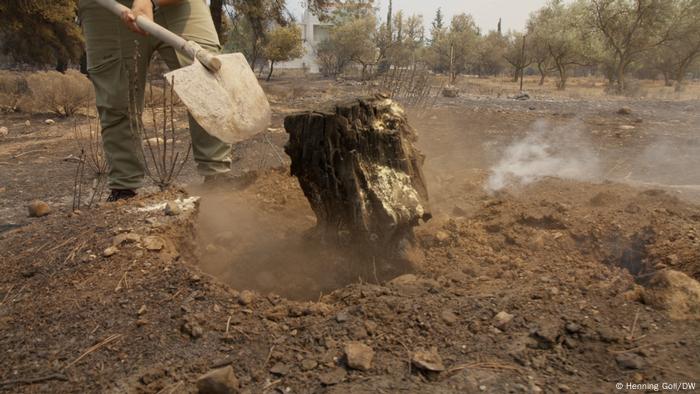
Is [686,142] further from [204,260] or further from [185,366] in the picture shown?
[185,366]

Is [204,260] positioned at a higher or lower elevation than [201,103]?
lower

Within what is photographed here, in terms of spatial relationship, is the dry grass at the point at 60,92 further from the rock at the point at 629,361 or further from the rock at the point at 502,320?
the rock at the point at 629,361

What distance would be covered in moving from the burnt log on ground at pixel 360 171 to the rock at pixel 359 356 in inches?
34.4

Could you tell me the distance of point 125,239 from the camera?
210 cm

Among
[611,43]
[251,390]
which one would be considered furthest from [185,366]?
[611,43]

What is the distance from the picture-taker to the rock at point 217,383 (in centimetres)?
132

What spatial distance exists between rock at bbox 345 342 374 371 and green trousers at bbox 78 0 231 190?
2.08 meters

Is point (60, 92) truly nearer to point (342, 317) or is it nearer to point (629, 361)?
point (342, 317)

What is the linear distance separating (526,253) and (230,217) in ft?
5.91

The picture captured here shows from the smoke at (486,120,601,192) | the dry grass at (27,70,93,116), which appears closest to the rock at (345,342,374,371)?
the smoke at (486,120,601,192)

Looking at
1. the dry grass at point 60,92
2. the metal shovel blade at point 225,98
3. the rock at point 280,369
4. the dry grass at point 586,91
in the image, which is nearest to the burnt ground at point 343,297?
the rock at point 280,369

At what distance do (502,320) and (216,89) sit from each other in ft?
6.43

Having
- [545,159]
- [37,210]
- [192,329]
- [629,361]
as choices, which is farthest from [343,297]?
[545,159]

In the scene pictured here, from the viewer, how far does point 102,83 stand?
2.96 metres
